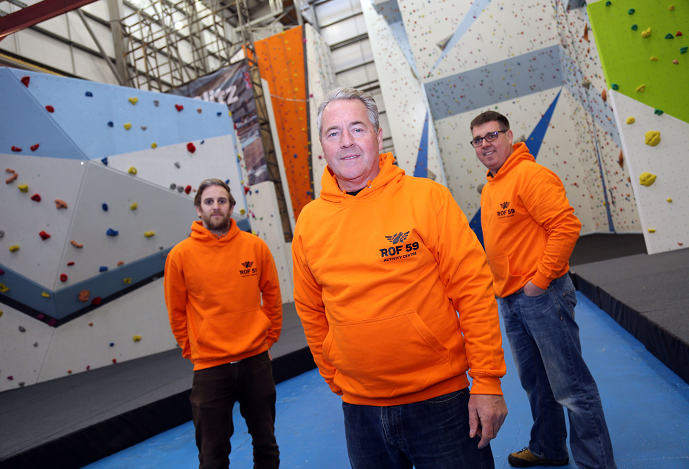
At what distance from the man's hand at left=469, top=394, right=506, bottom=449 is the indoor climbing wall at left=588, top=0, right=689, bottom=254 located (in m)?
4.07

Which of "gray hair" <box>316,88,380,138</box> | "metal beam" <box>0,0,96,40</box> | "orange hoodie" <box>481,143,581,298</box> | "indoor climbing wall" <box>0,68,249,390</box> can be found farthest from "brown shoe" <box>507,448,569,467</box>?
"metal beam" <box>0,0,96,40</box>

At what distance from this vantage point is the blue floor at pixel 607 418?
70.5 inches

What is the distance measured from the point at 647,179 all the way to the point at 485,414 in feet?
13.5

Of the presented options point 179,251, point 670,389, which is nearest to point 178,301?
point 179,251

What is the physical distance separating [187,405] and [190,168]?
112 inches

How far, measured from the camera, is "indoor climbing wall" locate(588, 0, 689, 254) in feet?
12.5

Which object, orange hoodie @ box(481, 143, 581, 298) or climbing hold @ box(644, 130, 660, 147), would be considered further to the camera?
climbing hold @ box(644, 130, 660, 147)

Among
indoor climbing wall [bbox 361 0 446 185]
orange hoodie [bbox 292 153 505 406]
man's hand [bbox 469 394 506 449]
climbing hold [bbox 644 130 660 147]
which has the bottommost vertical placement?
man's hand [bbox 469 394 506 449]

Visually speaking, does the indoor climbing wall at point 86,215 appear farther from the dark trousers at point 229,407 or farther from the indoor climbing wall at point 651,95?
the indoor climbing wall at point 651,95

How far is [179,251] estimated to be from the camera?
78.0 inches

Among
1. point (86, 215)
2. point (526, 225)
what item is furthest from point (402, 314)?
point (86, 215)

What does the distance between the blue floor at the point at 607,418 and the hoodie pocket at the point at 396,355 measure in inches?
47.3

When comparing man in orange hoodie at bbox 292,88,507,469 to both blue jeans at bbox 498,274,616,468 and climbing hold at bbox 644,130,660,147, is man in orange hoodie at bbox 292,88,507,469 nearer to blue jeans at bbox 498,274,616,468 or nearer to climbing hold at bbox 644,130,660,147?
blue jeans at bbox 498,274,616,468

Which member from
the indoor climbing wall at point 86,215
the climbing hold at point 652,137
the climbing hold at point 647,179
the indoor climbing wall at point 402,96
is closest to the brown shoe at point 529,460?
the climbing hold at point 647,179
